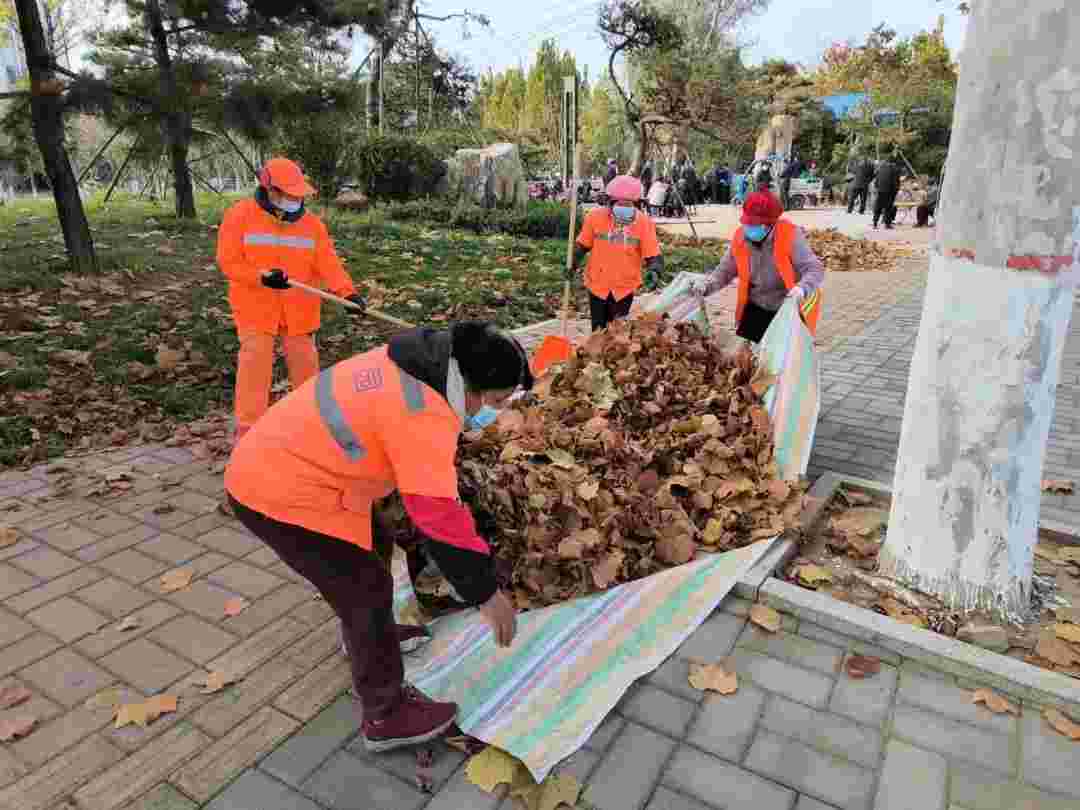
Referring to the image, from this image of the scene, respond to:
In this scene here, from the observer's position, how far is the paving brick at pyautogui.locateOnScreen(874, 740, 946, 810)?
2.19 m

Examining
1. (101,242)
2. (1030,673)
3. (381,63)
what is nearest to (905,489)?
(1030,673)

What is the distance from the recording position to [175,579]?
327cm

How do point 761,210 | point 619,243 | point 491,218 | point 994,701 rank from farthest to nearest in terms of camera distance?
point 491,218
point 619,243
point 761,210
point 994,701

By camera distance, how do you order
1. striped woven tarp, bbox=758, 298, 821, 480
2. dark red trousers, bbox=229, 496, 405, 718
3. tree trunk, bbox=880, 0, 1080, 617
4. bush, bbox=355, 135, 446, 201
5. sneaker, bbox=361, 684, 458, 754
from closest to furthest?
1. dark red trousers, bbox=229, 496, 405, 718
2. sneaker, bbox=361, 684, 458, 754
3. tree trunk, bbox=880, 0, 1080, 617
4. striped woven tarp, bbox=758, 298, 821, 480
5. bush, bbox=355, 135, 446, 201

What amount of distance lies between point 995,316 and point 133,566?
360 cm

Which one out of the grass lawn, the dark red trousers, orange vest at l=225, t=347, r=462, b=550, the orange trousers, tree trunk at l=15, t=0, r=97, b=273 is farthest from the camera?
tree trunk at l=15, t=0, r=97, b=273

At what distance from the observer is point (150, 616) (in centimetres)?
304

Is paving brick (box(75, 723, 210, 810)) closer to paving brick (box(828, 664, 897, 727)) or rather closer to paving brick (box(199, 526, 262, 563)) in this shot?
paving brick (box(199, 526, 262, 563))

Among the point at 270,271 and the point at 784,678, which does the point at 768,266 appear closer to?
the point at 784,678

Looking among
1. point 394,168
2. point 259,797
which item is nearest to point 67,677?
point 259,797

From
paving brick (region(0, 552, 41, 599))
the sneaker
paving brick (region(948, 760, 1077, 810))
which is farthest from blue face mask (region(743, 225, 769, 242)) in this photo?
paving brick (region(0, 552, 41, 599))

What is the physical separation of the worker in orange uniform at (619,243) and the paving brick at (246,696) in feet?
12.9

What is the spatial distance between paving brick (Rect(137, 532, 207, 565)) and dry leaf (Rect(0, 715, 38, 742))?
1010mm

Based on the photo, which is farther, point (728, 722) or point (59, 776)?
point (728, 722)
